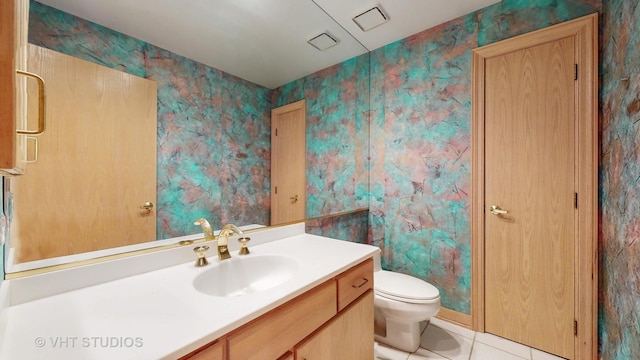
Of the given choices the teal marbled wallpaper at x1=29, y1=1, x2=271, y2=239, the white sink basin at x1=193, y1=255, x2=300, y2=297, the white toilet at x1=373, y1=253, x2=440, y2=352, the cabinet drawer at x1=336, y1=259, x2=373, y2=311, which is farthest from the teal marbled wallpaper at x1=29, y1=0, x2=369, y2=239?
the white toilet at x1=373, y1=253, x2=440, y2=352

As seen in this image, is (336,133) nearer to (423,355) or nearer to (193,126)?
(193,126)

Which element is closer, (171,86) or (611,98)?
(171,86)

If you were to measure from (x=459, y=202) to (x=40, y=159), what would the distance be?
2.31 metres

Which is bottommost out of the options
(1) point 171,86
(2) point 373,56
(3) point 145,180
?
(3) point 145,180

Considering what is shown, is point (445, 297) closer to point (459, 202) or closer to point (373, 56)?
point (459, 202)

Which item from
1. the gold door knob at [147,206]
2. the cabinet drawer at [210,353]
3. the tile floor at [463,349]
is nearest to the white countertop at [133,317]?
the cabinet drawer at [210,353]

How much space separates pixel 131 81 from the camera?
0.98 metres

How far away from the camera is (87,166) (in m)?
0.90

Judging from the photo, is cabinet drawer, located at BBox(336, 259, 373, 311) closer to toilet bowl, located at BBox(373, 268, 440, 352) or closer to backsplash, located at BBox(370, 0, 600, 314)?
toilet bowl, located at BBox(373, 268, 440, 352)

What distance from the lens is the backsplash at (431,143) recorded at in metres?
1.86

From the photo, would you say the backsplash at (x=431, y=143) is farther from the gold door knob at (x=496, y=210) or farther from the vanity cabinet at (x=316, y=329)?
the vanity cabinet at (x=316, y=329)

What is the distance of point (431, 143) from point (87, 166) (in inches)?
83.6

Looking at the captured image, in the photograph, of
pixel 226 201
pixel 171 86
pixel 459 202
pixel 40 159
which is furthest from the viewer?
Result: pixel 459 202

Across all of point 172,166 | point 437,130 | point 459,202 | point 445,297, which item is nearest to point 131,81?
point 172,166
